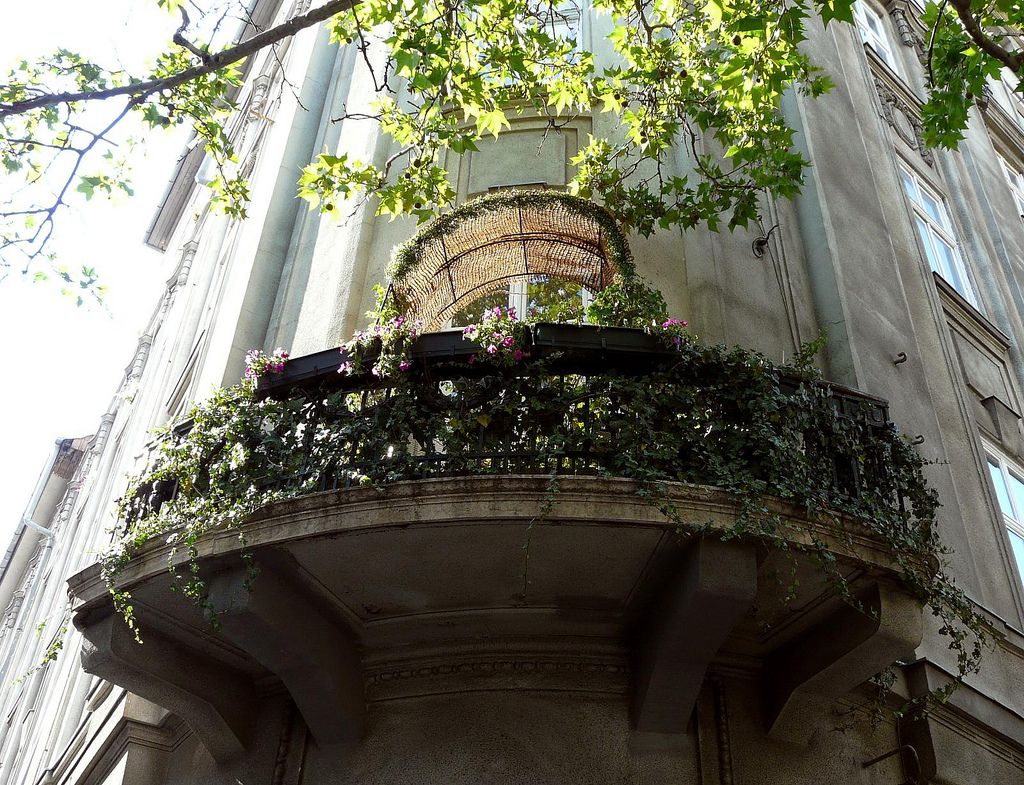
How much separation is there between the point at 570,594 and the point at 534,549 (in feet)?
2.04

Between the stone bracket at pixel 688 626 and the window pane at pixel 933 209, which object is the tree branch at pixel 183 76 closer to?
the stone bracket at pixel 688 626

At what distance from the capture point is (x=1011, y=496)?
1109cm

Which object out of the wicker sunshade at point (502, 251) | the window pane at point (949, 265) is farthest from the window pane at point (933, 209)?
the wicker sunshade at point (502, 251)

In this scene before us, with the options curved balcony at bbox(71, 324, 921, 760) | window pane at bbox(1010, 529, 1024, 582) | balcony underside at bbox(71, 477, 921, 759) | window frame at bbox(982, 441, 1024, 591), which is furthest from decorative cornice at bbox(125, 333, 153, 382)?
window pane at bbox(1010, 529, 1024, 582)

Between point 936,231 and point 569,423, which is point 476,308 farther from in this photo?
point 936,231

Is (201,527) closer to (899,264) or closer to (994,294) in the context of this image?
(899,264)

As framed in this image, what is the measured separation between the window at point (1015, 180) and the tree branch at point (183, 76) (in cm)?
1458

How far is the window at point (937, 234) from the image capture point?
44.0 feet

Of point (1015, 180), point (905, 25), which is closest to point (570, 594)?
point (905, 25)

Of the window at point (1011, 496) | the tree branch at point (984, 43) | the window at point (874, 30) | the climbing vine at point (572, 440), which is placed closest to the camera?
the climbing vine at point (572, 440)

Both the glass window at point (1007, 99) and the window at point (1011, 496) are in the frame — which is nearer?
the window at point (1011, 496)

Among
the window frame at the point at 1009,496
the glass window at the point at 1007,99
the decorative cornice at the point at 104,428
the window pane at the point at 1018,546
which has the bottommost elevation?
the window pane at the point at 1018,546

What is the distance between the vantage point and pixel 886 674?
7.17 metres

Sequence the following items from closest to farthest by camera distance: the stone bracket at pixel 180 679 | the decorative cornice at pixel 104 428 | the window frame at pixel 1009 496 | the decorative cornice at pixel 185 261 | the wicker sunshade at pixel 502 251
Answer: the stone bracket at pixel 180 679 < the wicker sunshade at pixel 502 251 < the window frame at pixel 1009 496 < the decorative cornice at pixel 185 261 < the decorative cornice at pixel 104 428
